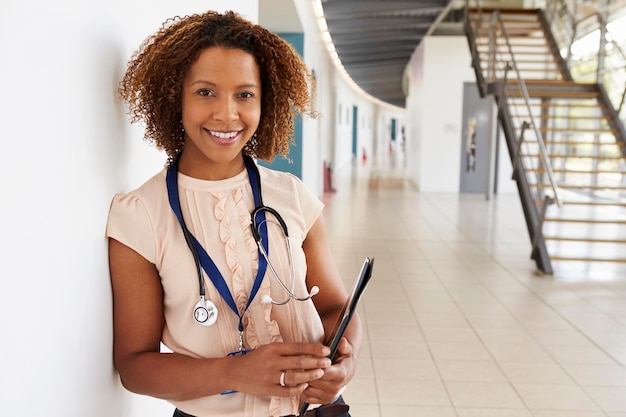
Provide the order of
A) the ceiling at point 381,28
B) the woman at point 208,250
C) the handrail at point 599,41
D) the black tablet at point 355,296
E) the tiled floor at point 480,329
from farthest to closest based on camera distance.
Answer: the ceiling at point 381,28, the handrail at point 599,41, the tiled floor at point 480,329, the woman at point 208,250, the black tablet at point 355,296

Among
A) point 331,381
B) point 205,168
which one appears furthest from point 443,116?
point 331,381

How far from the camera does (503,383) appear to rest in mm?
3738

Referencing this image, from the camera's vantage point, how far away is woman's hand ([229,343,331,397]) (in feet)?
3.39

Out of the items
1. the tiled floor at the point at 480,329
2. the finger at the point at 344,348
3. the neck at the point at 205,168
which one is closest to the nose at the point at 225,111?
the neck at the point at 205,168

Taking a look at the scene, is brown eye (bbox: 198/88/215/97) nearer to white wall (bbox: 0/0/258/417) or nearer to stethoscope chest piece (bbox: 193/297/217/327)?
white wall (bbox: 0/0/258/417)

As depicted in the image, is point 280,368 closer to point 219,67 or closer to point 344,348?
point 344,348

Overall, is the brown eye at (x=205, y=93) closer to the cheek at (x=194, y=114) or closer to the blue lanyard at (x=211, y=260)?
the cheek at (x=194, y=114)

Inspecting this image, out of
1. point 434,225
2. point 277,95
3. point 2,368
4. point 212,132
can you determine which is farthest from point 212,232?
point 434,225

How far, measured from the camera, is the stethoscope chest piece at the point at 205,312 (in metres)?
1.11

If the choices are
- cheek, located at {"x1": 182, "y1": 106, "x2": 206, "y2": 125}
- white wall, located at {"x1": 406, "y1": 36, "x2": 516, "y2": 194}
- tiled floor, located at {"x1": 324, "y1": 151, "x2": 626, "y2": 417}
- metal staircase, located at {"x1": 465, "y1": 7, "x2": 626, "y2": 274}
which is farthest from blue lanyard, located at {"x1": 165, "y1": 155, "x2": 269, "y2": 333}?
white wall, located at {"x1": 406, "y1": 36, "x2": 516, "y2": 194}

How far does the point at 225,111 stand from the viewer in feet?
3.75

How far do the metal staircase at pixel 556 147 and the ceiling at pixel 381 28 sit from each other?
1193 mm

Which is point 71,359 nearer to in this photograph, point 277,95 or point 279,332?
point 279,332

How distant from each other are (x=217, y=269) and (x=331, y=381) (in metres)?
0.29
